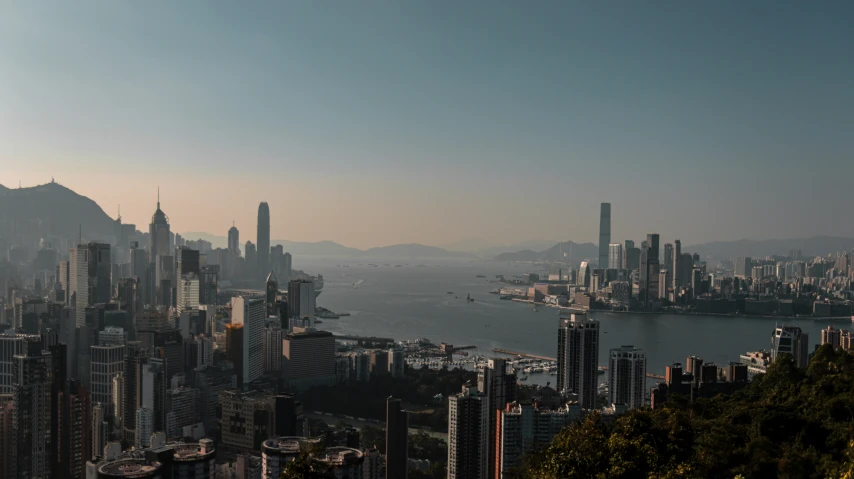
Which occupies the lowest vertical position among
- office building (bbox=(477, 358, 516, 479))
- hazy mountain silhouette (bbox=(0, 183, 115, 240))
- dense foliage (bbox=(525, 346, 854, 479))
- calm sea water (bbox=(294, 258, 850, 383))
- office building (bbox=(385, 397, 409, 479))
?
calm sea water (bbox=(294, 258, 850, 383))

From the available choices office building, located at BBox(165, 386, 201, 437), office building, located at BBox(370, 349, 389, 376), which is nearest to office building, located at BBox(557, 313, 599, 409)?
office building, located at BBox(370, 349, 389, 376)

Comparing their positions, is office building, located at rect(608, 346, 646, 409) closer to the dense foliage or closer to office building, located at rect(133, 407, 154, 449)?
the dense foliage

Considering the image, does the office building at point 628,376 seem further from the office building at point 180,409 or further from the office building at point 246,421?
the office building at point 180,409

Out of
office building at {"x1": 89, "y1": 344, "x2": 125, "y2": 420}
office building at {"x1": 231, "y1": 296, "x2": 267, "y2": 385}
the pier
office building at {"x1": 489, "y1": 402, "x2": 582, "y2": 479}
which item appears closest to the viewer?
office building at {"x1": 489, "y1": 402, "x2": 582, "y2": 479}

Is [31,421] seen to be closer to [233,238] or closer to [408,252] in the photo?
[233,238]

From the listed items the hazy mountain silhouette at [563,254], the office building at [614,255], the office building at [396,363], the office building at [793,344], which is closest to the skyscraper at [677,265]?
the office building at [614,255]

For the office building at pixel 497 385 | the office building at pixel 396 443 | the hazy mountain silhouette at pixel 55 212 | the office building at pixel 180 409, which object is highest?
the hazy mountain silhouette at pixel 55 212
